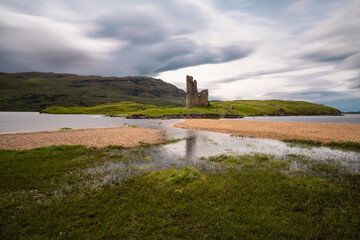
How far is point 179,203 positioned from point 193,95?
10580 centimetres

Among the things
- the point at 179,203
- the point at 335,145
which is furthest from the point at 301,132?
the point at 179,203

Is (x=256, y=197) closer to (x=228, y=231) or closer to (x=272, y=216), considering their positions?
(x=272, y=216)

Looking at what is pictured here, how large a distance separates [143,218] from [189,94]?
104 meters

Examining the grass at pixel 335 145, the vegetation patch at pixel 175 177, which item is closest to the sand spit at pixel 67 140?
the vegetation patch at pixel 175 177

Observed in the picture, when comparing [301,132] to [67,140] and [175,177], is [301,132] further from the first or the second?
[67,140]

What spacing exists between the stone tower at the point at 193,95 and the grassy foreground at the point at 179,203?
3830 inches

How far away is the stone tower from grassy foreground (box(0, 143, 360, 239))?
97.3 meters

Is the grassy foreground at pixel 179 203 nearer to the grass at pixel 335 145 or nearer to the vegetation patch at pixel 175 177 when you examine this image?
the vegetation patch at pixel 175 177

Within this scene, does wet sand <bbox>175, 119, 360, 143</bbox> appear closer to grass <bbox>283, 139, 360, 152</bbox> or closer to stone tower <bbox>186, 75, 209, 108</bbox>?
grass <bbox>283, 139, 360, 152</bbox>

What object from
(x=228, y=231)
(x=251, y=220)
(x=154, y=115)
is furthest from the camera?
(x=154, y=115)

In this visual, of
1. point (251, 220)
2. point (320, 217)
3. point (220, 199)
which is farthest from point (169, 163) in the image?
point (320, 217)

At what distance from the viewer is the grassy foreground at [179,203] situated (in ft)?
20.8

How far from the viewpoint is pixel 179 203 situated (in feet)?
26.9

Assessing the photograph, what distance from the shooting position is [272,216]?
7.12 meters
